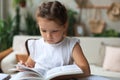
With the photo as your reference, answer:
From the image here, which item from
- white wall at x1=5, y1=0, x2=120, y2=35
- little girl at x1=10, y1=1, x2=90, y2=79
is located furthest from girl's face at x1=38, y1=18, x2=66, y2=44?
white wall at x1=5, y1=0, x2=120, y2=35

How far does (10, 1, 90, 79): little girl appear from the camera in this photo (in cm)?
116

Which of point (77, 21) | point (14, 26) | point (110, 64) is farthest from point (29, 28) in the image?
point (110, 64)

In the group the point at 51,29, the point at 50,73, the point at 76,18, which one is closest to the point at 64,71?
the point at 50,73

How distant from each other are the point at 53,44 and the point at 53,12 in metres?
0.20

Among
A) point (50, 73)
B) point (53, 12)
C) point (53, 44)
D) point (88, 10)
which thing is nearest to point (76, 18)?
point (88, 10)

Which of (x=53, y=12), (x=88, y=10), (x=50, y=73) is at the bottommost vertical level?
(x=50, y=73)

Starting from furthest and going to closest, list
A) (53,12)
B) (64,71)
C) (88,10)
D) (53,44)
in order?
(88,10) < (53,44) < (53,12) < (64,71)

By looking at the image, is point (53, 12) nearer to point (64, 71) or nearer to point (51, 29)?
point (51, 29)

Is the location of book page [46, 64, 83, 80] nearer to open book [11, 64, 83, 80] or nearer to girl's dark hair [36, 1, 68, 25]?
open book [11, 64, 83, 80]

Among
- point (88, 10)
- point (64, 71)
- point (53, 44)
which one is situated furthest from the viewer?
point (88, 10)

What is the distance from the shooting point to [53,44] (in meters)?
1.28

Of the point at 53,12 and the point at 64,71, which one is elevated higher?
the point at 53,12

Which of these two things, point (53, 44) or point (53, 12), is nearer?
point (53, 12)

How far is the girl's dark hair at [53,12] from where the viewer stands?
1152 mm
